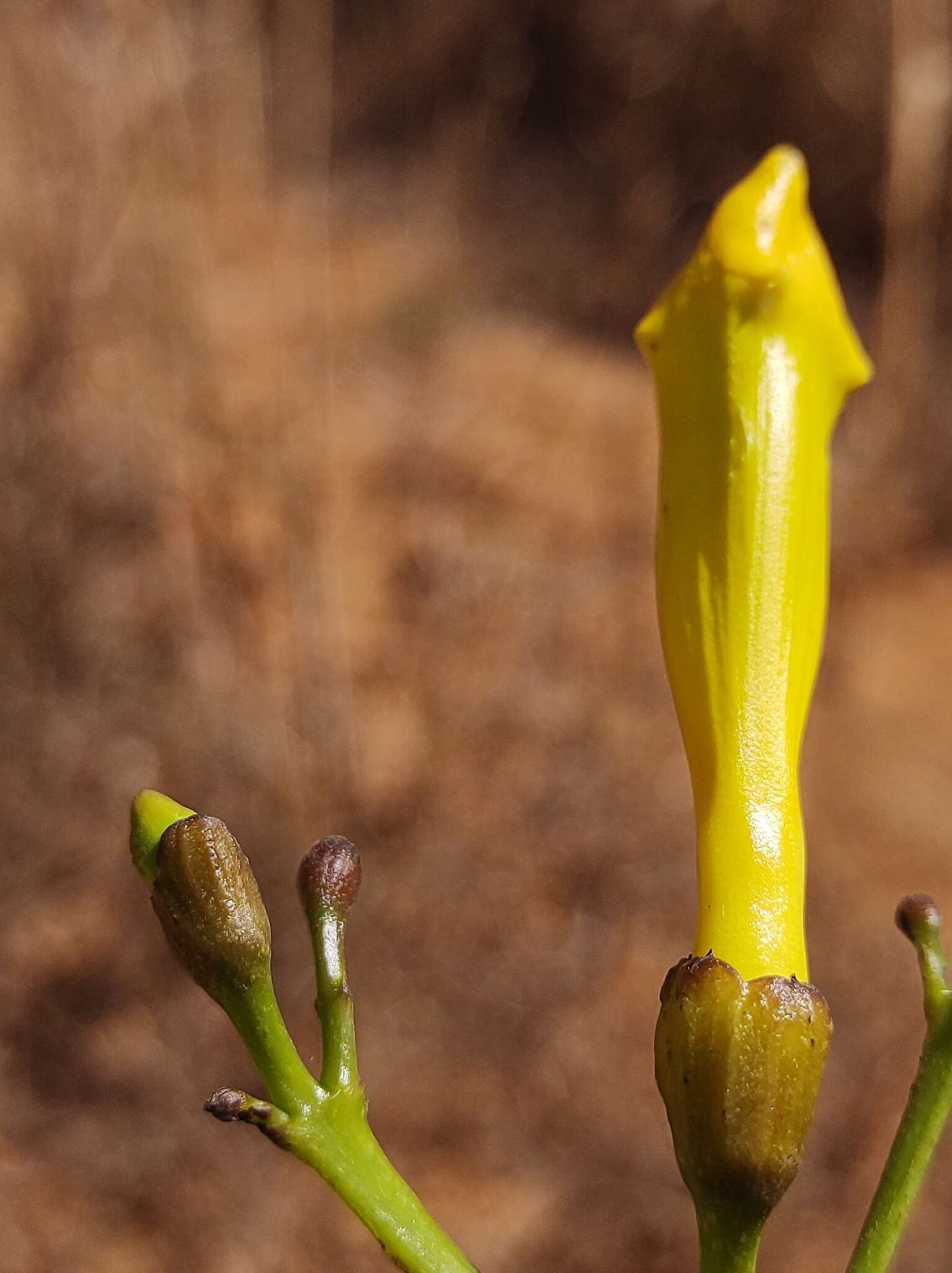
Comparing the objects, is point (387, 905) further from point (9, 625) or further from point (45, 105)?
point (45, 105)

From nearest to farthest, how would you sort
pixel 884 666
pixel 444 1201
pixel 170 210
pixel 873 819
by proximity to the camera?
1. pixel 444 1201
2. pixel 873 819
3. pixel 884 666
4. pixel 170 210

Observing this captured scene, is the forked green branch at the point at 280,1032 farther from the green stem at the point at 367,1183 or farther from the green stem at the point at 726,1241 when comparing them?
the green stem at the point at 726,1241

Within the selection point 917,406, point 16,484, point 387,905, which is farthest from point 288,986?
point 917,406

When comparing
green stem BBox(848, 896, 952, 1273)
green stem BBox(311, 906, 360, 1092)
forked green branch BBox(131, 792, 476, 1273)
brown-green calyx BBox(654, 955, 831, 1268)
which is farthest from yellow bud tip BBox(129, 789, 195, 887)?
green stem BBox(848, 896, 952, 1273)

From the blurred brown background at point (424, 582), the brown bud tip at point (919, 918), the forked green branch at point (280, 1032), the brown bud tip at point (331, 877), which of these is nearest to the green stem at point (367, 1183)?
the forked green branch at point (280, 1032)

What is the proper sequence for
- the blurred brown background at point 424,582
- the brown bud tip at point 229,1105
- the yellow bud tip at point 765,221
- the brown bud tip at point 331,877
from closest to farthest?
the brown bud tip at point 229,1105 → the brown bud tip at point 331,877 → the yellow bud tip at point 765,221 → the blurred brown background at point 424,582
